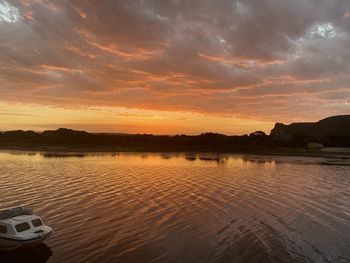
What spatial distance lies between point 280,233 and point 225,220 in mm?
5890

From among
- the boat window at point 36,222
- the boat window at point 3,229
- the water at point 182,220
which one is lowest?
the water at point 182,220

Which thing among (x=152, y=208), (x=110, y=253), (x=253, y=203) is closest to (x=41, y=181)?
(x=152, y=208)

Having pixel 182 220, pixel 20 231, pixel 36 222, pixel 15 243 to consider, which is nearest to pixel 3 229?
pixel 20 231

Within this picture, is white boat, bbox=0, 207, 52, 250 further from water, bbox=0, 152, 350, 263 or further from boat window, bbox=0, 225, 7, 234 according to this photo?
water, bbox=0, 152, 350, 263

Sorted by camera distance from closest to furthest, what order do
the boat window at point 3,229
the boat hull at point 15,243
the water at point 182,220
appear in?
1. the boat hull at point 15,243
2. the boat window at point 3,229
3. the water at point 182,220

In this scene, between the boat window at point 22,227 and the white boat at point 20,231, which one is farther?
the boat window at point 22,227

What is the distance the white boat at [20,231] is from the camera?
2612 centimetres

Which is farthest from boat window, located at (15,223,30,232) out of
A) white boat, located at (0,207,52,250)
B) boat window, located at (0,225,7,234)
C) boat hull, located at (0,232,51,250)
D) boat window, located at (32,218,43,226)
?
boat hull, located at (0,232,51,250)

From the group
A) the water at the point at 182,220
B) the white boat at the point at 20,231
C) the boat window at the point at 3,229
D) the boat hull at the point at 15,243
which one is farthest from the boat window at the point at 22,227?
the water at the point at 182,220

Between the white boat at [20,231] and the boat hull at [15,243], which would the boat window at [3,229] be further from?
the boat hull at [15,243]

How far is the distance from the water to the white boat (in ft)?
2.87

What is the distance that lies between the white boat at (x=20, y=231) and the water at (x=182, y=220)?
87 cm

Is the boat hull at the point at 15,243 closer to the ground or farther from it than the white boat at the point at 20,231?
closer to the ground

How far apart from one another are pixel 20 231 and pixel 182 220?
15.0m
